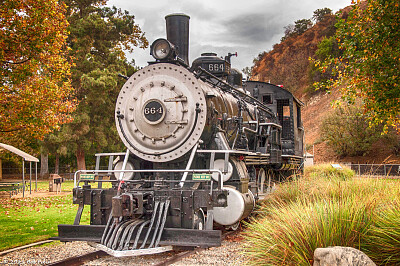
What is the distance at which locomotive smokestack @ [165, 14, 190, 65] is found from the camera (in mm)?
8445

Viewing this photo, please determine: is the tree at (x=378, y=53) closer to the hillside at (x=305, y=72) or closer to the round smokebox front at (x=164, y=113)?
the round smokebox front at (x=164, y=113)

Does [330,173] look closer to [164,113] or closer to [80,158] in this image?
[164,113]

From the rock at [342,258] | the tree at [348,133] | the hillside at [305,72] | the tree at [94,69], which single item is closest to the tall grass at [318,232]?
the rock at [342,258]

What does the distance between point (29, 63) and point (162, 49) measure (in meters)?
4.34

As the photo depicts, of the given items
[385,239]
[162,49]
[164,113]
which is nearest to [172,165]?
[164,113]

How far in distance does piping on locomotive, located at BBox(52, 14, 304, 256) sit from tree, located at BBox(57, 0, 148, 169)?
64.8 ft

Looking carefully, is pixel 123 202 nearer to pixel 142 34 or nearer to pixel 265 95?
pixel 265 95

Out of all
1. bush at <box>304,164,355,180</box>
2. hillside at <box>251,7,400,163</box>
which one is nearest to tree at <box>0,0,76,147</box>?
bush at <box>304,164,355,180</box>

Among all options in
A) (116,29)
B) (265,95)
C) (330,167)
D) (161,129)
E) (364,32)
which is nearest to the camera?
(161,129)

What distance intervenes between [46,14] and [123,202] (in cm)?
644

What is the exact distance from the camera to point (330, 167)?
2095cm

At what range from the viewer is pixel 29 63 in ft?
33.1

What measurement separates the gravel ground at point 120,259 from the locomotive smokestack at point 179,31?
4001 mm

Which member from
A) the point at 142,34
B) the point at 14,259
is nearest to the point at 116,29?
the point at 142,34
